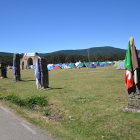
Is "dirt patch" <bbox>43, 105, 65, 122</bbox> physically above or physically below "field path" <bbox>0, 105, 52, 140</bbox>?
below

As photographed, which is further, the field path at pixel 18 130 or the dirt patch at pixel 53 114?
the dirt patch at pixel 53 114

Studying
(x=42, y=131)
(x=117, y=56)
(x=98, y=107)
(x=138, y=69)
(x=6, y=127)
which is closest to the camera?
(x=42, y=131)

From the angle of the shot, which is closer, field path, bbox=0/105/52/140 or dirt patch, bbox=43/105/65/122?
field path, bbox=0/105/52/140

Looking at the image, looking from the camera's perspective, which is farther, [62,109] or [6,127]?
[62,109]

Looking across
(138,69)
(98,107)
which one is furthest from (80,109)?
(138,69)

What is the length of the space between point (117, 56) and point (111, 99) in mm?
105207

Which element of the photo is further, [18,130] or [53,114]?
[53,114]

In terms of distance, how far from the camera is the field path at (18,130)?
4672mm

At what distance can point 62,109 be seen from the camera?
291 inches

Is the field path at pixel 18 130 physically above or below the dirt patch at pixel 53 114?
above

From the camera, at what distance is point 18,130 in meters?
5.19

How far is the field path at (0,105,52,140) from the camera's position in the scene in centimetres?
467

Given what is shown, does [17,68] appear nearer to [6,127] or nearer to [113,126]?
[6,127]

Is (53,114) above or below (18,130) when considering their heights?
below
